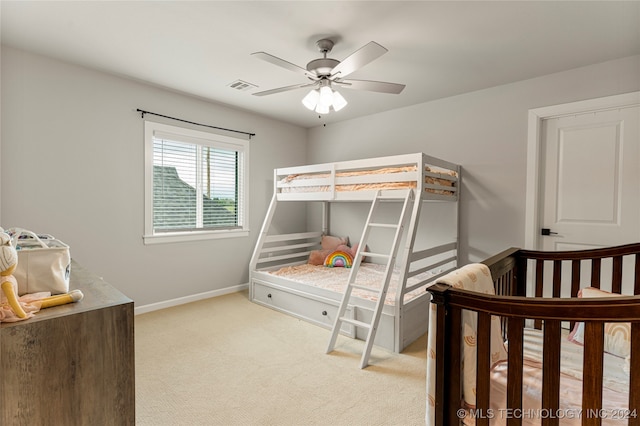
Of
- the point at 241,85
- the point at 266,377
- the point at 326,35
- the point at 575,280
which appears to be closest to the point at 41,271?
the point at 266,377

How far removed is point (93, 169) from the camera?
2.98m

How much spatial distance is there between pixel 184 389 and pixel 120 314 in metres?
1.20

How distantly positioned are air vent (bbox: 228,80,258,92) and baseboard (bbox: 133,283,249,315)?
2.43 metres

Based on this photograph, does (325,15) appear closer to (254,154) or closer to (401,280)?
(401,280)

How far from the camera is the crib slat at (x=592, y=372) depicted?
0.90 meters

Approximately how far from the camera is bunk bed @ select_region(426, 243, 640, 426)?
0.91m

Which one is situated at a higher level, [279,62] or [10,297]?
[279,62]

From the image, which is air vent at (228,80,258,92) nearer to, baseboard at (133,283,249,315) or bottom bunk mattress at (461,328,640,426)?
baseboard at (133,283,249,315)

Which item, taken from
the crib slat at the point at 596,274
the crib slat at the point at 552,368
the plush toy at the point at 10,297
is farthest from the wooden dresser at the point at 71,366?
the crib slat at the point at 596,274

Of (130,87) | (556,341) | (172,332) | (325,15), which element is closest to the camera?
(556,341)

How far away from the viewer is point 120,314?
1115 mm

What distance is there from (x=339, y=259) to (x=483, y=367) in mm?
3081

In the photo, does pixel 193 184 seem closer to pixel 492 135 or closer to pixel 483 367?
pixel 492 135

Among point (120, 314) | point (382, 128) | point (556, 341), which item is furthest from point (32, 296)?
point (382, 128)
